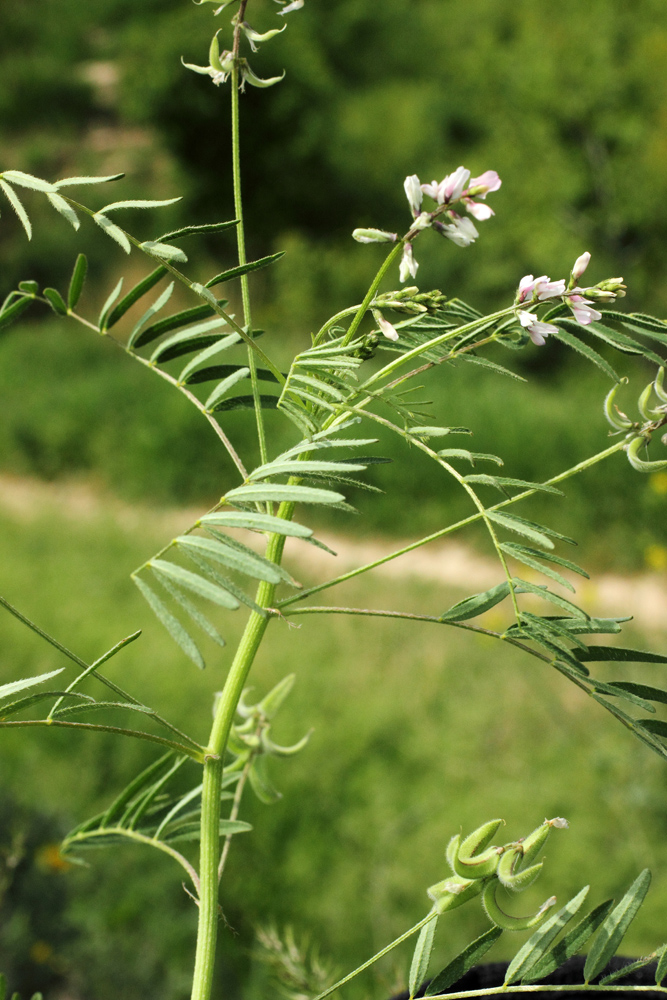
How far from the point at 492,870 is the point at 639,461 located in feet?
0.46

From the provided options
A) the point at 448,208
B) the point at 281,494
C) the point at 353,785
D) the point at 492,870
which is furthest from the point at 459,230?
the point at 353,785

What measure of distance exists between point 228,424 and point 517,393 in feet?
4.35

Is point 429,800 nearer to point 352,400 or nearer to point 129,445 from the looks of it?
point 352,400

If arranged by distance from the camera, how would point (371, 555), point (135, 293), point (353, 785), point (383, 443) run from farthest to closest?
point (383, 443) → point (371, 555) → point (353, 785) → point (135, 293)

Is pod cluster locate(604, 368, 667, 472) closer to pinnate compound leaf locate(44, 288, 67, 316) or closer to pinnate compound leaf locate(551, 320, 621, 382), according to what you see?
pinnate compound leaf locate(551, 320, 621, 382)

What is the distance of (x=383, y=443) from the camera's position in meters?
3.24

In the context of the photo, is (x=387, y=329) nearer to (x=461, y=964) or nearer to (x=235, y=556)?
(x=235, y=556)

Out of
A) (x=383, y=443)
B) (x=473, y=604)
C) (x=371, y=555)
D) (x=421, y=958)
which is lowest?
→ (x=371, y=555)

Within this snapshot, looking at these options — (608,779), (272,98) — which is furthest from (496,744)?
(272,98)

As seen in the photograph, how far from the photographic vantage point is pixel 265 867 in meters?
1.38

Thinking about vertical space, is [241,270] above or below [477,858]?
above

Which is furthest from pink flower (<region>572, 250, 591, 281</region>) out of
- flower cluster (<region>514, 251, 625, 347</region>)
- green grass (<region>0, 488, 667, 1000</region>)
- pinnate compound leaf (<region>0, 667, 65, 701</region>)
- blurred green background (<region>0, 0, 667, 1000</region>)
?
green grass (<region>0, 488, 667, 1000</region>)

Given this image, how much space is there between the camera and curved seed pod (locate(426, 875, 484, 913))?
291 millimetres

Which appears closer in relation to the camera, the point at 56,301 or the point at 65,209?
the point at 65,209
